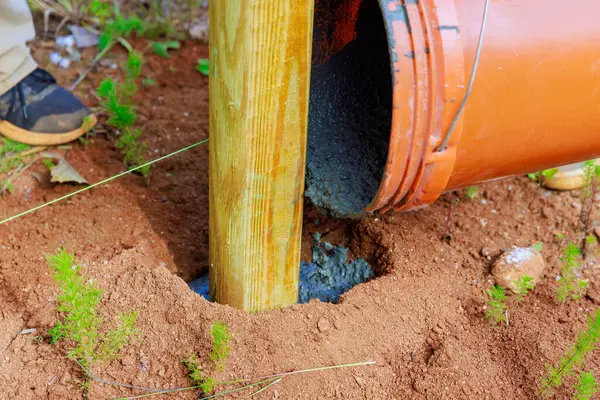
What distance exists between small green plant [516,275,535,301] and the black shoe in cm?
178

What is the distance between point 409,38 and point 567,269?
3.66ft

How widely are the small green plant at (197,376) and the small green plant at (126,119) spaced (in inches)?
36.1

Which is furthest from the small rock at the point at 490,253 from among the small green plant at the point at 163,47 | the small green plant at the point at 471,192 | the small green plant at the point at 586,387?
the small green plant at the point at 163,47

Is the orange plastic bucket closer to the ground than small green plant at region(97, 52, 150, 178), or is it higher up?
higher up

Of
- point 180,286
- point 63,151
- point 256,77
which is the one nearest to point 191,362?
point 180,286

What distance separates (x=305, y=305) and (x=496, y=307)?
0.61 m

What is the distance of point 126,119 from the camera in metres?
2.62

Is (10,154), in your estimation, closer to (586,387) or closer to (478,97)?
(478,97)

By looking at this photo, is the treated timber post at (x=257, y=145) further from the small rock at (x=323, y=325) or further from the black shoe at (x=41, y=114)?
the black shoe at (x=41, y=114)

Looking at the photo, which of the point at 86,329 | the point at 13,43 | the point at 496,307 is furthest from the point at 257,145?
the point at 13,43

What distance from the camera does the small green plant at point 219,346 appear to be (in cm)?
176

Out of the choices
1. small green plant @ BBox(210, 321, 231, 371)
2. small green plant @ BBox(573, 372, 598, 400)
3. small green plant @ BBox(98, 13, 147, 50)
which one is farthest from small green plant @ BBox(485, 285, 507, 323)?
small green plant @ BBox(98, 13, 147, 50)

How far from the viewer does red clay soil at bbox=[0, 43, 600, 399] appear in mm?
1840

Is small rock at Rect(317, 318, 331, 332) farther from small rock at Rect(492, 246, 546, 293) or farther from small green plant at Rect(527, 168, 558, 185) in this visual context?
small green plant at Rect(527, 168, 558, 185)
